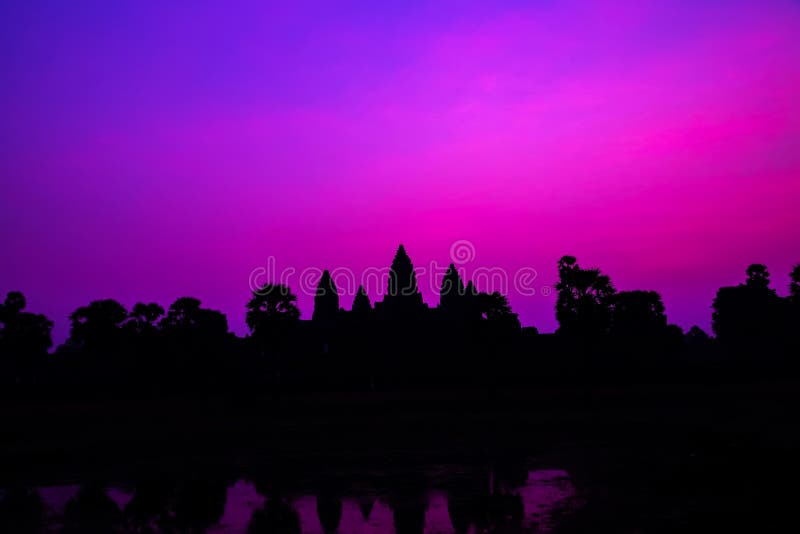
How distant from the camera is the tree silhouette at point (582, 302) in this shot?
59812 millimetres

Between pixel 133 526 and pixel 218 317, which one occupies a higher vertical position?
pixel 218 317

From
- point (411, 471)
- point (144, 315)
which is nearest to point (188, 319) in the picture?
point (144, 315)

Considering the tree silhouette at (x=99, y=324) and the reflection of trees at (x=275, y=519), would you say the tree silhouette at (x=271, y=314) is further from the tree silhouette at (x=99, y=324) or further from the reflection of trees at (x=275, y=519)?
the reflection of trees at (x=275, y=519)

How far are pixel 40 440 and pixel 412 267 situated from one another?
260ft

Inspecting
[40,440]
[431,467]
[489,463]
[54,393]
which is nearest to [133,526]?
[431,467]

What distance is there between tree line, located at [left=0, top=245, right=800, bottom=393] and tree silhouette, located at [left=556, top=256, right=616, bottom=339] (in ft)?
0.31

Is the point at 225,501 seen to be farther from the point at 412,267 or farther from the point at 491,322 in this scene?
Answer: the point at 412,267

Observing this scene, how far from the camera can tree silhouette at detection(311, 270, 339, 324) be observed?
11012cm

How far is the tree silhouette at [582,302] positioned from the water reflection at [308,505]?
44562mm

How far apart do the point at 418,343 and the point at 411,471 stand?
56611mm

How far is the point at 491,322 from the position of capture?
62.5 metres

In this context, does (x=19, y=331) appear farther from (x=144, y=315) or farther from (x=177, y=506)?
(x=177, y=506)

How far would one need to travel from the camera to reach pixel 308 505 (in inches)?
543

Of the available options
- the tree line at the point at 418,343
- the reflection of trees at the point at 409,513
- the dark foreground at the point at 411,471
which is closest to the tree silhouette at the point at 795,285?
the tree line at the point at 418,343
